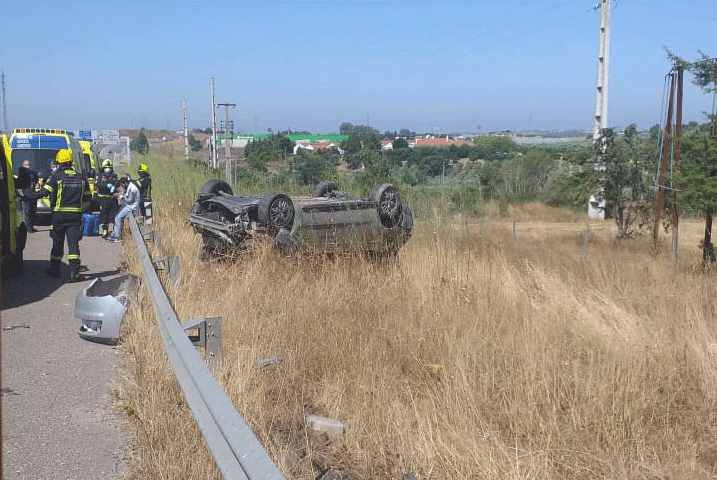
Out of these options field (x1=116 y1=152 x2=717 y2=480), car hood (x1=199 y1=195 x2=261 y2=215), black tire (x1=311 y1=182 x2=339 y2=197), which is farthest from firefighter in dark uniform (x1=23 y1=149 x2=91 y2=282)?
black tire (x1=311 y1=182 x2=339 y2=197)

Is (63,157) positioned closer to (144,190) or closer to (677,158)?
(144,190)

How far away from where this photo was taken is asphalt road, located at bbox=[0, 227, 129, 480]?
4175 mm

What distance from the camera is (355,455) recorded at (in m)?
4.57

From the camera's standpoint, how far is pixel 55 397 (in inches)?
210

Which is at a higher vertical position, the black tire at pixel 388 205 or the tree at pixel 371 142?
the tree at pixel 371 142

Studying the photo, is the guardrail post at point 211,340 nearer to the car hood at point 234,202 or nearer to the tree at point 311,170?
the car hood at point 234,202

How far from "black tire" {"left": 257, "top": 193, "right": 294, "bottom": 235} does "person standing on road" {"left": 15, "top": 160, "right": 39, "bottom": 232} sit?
379 centimetres

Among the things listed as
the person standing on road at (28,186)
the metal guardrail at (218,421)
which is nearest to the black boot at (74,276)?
the person standing on road at (28,186)

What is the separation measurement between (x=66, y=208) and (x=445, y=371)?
6.96 m

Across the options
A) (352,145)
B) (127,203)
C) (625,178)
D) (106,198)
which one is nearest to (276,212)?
(127,203)

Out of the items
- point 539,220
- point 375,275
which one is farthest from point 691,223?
point 375,275

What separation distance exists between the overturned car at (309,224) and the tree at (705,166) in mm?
6578

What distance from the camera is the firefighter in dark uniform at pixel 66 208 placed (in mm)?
10398

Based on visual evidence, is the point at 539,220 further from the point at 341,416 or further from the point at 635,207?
the point at 341,416
